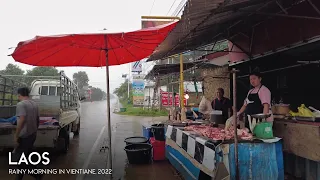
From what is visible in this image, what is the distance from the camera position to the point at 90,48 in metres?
5.34

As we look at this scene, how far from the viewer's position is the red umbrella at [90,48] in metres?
4.38

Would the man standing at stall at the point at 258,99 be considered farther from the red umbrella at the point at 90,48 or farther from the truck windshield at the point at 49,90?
the truck windshield at the point at 49,90

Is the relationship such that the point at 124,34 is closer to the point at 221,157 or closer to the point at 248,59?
the point at 221,157

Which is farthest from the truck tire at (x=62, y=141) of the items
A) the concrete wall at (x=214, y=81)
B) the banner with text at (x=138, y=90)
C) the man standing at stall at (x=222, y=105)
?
the banner with text at (x=138, y=90)

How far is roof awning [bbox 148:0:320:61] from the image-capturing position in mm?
A: 3885

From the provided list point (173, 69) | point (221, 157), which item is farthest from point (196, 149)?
point (173, 69)

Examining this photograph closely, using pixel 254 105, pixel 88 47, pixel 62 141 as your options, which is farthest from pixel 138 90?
pixel 254 105

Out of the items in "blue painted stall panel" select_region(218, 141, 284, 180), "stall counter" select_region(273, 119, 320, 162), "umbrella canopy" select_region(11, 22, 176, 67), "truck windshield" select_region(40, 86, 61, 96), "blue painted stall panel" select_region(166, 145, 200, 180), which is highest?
"umbrella canopy" select_region(11, 22, 176, 67)

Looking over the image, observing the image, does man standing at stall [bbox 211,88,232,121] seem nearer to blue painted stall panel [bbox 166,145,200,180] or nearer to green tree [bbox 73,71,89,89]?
blue painted stall panel [bbox 166,145,200,180]

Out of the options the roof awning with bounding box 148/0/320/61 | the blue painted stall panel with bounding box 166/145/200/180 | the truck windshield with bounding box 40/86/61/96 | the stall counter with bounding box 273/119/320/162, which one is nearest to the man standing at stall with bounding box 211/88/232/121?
the roof awning with bounding box 148/0/320/61

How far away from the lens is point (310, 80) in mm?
5711

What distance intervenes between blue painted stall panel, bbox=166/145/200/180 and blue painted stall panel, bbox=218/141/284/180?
2.46 ft

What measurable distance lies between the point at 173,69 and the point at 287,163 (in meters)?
7.64

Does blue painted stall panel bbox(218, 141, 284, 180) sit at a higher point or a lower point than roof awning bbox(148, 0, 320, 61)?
lower
